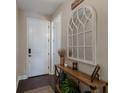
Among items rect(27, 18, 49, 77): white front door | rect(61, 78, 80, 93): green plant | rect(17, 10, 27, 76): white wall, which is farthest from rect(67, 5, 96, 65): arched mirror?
rect(17, 10, 27, 76): white wall

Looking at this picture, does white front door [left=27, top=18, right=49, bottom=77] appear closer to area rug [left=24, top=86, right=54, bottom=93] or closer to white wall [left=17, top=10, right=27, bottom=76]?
white wall [left=17, top=10, right=27, bottom=76]

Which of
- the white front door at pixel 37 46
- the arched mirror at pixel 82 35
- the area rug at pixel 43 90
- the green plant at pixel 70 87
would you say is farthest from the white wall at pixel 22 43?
the green plant at pixel 70 87

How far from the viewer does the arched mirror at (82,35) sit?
175cm

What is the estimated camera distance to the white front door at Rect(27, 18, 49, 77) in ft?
13.0

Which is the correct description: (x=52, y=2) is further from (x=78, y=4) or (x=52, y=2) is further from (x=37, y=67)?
(x=37, y=67)

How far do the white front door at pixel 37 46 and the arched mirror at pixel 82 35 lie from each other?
1884mm

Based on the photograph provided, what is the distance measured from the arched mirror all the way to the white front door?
74.2 inches

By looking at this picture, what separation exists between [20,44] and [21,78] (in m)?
1.25

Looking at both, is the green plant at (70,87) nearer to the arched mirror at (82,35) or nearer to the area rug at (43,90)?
the arched mirror at (82,35)

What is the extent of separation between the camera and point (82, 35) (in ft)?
6.75

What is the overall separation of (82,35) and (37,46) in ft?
8.19
